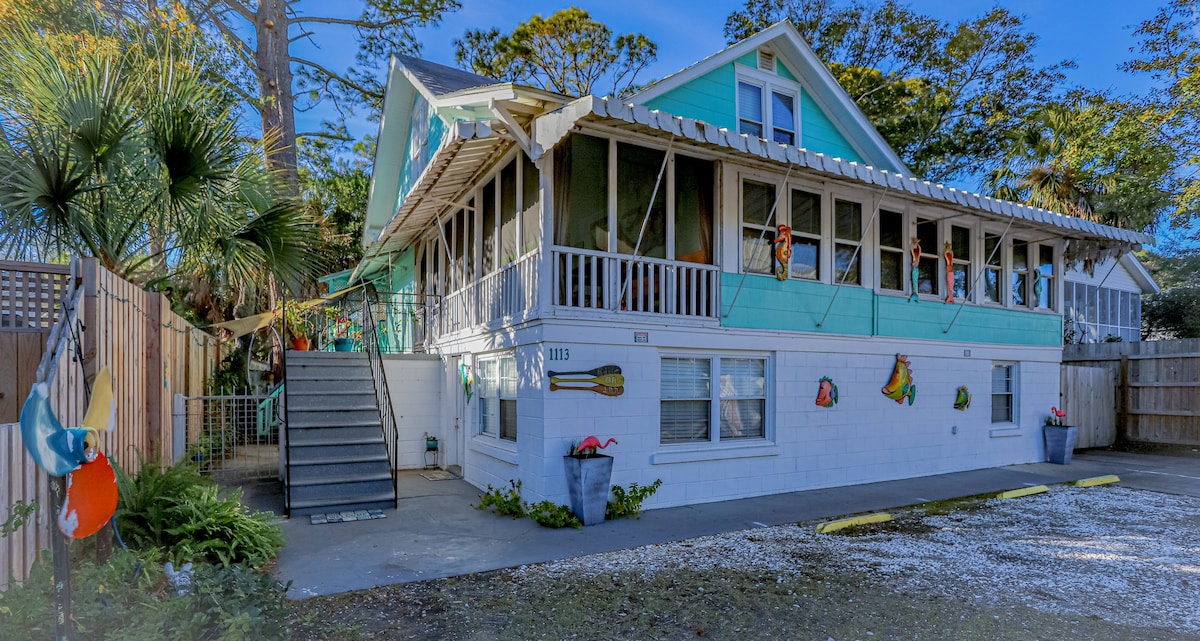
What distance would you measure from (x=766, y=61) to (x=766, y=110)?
82 centimetres

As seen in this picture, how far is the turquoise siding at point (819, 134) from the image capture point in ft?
35.7

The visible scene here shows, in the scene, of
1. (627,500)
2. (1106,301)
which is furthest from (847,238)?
(1106,301)

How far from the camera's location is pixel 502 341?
8203 mm

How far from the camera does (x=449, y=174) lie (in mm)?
9094

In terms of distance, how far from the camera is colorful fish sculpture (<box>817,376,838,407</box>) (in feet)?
30.0

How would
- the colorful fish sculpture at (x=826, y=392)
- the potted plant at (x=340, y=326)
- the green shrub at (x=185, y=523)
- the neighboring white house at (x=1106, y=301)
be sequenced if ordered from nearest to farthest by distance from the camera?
the green shrub at (x=185, y=523) → the colorful fish sculpture at (x=826, y=392) → the potted plant at (x=340, y=326) → the neighboring white house at (x=1106, y=301)

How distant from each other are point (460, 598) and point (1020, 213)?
32.1 ft

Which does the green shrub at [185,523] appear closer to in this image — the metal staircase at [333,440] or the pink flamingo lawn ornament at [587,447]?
the metal staircase at [333,440]

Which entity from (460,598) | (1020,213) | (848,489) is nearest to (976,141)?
(1020,213)

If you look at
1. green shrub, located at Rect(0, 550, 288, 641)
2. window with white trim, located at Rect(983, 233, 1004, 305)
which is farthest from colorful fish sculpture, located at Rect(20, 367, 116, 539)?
window with white trim, located at Rect(983, 233, 1004, 305)

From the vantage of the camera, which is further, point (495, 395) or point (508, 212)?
point (508, 212)

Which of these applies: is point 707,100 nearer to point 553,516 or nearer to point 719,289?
point 719,289

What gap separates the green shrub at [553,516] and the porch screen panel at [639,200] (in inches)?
126

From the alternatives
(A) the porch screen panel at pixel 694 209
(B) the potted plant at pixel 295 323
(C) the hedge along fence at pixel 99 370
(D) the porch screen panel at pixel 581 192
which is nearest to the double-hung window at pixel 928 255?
(A) the porch screen panel at pixel 694 209
